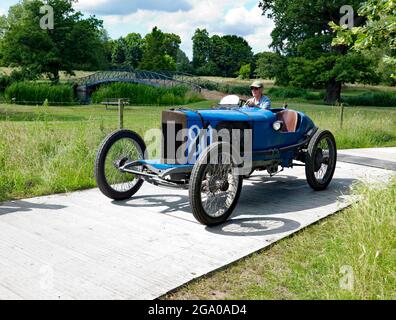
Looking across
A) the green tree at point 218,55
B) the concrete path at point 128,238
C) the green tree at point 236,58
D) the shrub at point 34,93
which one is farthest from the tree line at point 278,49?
the green tree at point 236,58

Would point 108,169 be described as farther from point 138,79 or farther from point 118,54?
point 118,54

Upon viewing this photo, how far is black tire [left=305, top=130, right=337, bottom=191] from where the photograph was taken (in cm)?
717

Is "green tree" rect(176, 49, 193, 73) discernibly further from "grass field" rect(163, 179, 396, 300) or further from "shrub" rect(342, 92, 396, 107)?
"grass field" rect(163, 179, 396, 300)

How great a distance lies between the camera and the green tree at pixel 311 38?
115 ft

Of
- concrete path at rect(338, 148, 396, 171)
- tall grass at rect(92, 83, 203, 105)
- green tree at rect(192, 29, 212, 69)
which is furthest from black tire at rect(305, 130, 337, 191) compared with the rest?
green tree at rect(192, 29, 212, 69)

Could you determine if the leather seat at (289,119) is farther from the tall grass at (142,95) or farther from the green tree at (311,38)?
the tall grass at (142,95)

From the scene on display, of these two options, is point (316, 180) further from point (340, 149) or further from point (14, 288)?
point (340, 149)

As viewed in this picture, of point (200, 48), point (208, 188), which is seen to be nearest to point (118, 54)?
point (200, 48)

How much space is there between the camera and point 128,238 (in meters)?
4.99

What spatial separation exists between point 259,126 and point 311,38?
1277 inches

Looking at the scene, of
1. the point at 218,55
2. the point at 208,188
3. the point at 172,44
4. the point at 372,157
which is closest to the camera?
the point at 208,188

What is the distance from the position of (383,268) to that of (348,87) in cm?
6620
